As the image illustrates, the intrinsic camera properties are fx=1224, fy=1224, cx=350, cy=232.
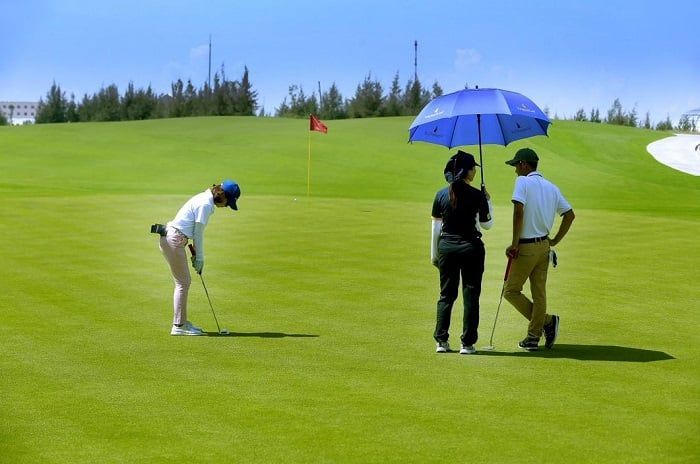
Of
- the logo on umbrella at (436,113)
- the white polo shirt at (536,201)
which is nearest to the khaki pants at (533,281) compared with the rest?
the white polo shirt at (536,201)

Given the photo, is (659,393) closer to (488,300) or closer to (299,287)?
(488,300)

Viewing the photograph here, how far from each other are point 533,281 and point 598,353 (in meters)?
1.10

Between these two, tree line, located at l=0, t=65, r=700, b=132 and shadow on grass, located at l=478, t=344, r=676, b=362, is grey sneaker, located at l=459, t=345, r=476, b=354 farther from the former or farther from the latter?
tree line, located at l=0, t=65, r=700, b=132

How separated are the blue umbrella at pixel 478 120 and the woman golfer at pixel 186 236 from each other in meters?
2.45

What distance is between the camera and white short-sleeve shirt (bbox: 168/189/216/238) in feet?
48.6

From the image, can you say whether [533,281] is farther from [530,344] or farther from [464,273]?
[464,273]

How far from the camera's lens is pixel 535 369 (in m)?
12.8

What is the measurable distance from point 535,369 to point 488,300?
21.1 ft

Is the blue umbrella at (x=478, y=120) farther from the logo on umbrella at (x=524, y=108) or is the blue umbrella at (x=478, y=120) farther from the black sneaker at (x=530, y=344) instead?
the black sneaker at (x=530, y=344)

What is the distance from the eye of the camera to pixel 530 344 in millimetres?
14078

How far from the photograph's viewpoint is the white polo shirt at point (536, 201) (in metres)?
13.5

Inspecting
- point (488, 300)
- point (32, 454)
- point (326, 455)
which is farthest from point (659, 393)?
point (488, 300)

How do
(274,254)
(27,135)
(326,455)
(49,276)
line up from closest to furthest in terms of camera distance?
1. (326,455)
2. (49,276)
3. (274,254)
4. (27,135)

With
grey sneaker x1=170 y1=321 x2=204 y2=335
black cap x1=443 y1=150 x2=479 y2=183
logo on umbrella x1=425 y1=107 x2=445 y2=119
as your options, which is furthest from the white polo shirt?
grey sneaker x1=170 y1=321 x2=204 y2=335
